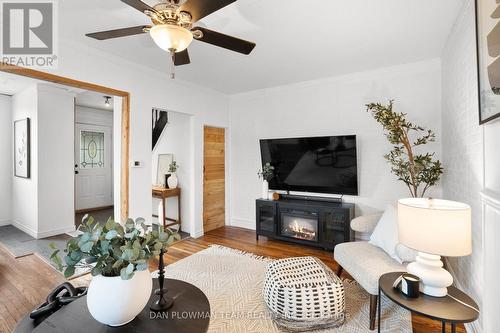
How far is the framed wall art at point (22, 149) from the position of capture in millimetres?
4070

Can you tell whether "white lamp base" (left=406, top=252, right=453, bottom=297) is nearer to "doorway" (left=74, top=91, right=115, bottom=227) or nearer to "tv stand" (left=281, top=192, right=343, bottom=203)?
"tv stand" (left=281, top=192, right=343, bottom=203)

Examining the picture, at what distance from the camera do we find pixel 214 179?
15.0ft

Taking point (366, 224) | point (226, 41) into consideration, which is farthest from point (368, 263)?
point (226, 41)

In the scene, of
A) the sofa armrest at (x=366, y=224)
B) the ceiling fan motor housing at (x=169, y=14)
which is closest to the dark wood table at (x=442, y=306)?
the sofa armrest at (x=366, y=224)

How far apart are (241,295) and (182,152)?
2.73m

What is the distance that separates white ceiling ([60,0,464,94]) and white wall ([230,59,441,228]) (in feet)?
0.80

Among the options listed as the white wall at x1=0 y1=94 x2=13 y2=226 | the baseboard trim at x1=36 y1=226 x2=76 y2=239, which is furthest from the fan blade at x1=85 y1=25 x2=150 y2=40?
the white wall at x1=0 y1=94 x2=13 y2=226

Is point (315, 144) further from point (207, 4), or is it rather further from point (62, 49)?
point (62, 49)

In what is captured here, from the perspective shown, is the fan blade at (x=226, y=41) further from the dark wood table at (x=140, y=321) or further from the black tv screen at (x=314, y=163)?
the black tv screen at (x=314, y=163)

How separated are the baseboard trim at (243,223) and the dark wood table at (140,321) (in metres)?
3.24

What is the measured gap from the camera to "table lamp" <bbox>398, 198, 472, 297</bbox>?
139cm

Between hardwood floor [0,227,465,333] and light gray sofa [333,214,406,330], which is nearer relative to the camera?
light gray sofa [333,214,406,330]

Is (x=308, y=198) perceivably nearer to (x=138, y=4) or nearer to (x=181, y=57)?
(x=181, y=57)

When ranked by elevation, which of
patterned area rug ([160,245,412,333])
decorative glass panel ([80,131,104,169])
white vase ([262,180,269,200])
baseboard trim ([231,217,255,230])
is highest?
decorative glass panel ([80,131,104,169])
